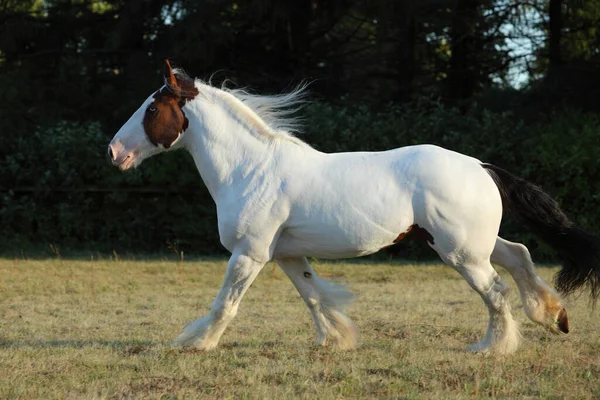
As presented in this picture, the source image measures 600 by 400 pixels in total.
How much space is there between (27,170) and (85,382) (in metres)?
10.4

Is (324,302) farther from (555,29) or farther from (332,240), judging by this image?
(555,29)

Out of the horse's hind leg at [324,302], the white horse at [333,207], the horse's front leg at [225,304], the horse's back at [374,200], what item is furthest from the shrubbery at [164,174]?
the horse's front leg at [225,304]

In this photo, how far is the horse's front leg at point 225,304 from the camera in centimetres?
590

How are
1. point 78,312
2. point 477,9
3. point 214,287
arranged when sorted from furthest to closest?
1. point 477,9
2. point 214,287
3. point 78,312

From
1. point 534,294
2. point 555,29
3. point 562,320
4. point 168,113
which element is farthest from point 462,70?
point 168,113

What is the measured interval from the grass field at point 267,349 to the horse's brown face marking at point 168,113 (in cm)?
157

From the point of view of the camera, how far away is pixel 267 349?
629 cm

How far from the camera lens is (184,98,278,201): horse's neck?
6156 millimetres

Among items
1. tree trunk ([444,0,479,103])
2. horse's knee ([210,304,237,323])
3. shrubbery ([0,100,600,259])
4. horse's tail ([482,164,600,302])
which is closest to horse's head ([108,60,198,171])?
horse's knee ([210,304,237,323])

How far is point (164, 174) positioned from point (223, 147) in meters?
8.16

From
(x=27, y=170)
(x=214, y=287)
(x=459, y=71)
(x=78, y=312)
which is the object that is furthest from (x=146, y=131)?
(x=459, y=71)

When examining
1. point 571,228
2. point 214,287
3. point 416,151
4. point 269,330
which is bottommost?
point 214,287

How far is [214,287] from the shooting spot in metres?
10.6

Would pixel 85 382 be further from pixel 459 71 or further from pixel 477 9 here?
pixel 459 71
